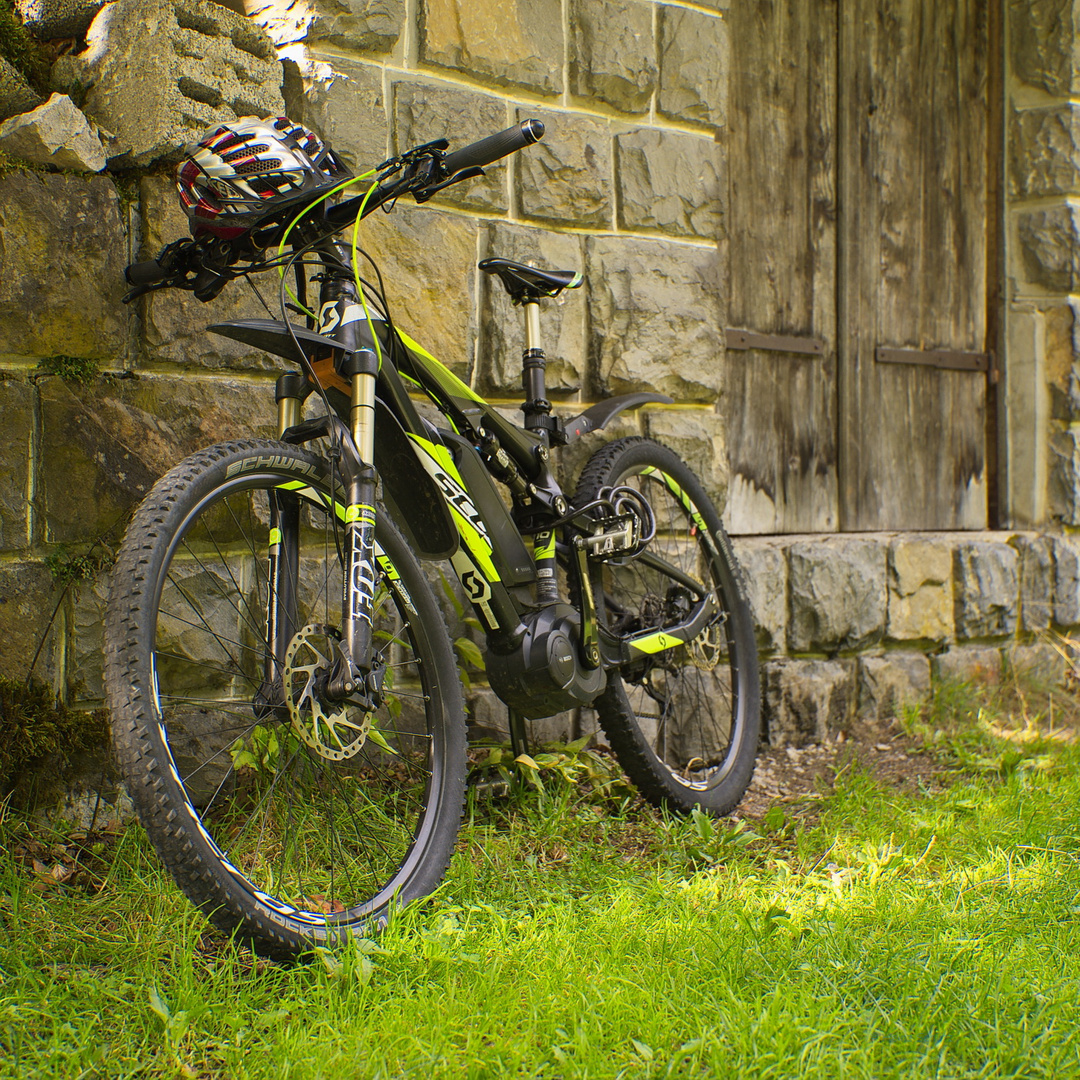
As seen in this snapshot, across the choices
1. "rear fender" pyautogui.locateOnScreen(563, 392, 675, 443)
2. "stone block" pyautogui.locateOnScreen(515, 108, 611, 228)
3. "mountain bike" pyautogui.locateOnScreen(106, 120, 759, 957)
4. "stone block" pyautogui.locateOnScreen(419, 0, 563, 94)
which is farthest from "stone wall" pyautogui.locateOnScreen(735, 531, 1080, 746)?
"stone block" pyautogui.locateOnScreen(419, 0, 563, 94)

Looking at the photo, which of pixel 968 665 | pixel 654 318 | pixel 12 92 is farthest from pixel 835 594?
pixel 12 92

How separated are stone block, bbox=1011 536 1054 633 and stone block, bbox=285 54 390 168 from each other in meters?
2.88

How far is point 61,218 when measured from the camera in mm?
2113

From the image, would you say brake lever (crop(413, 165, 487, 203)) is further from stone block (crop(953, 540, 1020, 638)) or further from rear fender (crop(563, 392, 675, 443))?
stone block (crop(953, 540, 1020, 638))

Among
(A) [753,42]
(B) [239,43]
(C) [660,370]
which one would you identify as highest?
(A) [753,42]

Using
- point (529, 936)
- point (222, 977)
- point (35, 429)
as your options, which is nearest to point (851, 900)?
point (529, 936)

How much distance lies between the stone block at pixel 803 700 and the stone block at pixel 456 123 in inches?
67.8

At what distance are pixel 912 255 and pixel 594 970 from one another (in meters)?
3.29

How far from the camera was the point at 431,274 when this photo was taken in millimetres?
2562

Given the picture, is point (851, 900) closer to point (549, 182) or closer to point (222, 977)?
point (222, 977)

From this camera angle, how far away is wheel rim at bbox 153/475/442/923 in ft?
5.67

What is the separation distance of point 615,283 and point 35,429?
1.58 metres

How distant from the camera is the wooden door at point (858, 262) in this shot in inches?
142

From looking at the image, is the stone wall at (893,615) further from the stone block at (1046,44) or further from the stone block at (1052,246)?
the stone block at (1046,44)
